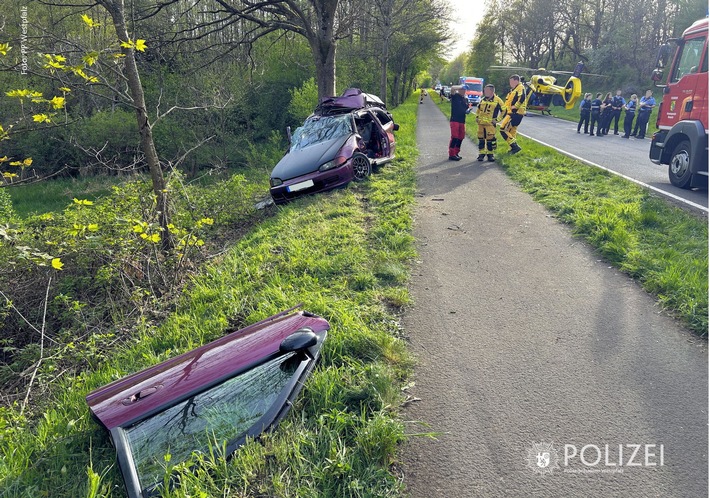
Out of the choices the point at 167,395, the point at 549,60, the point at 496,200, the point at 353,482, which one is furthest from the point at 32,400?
the point at 549,60

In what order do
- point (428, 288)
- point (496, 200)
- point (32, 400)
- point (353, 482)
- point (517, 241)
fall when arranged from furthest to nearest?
point (496, 200)
point (517, 241)
point (428, 288)
point (32, 400)
point (353, 482)

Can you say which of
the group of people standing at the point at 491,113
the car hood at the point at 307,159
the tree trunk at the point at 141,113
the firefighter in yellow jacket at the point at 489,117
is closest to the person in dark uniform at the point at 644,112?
the group of people standing at the point at 491,113

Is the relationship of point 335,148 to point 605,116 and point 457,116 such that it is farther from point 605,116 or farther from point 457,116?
point 605,116

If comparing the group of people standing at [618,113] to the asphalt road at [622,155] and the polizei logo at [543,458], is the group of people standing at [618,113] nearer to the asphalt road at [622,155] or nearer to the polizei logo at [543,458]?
the asphalt road at [622,155]

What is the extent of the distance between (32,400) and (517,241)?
209 inches

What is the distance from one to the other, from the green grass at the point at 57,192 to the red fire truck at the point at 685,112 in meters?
17.4

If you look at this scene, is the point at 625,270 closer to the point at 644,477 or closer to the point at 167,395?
the point at 644,477

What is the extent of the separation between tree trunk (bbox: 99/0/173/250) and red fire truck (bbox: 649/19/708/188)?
878 cm

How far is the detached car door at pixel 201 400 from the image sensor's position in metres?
2.14

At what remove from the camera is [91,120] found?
1941cm

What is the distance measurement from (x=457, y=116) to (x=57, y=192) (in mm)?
17385

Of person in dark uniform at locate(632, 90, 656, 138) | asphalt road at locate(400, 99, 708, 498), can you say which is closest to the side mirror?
asphalt road at locate(400, 99, 708, 498)

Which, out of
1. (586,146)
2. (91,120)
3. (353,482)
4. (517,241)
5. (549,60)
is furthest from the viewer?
(549,60)

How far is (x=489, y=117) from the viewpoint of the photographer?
10.8 m
